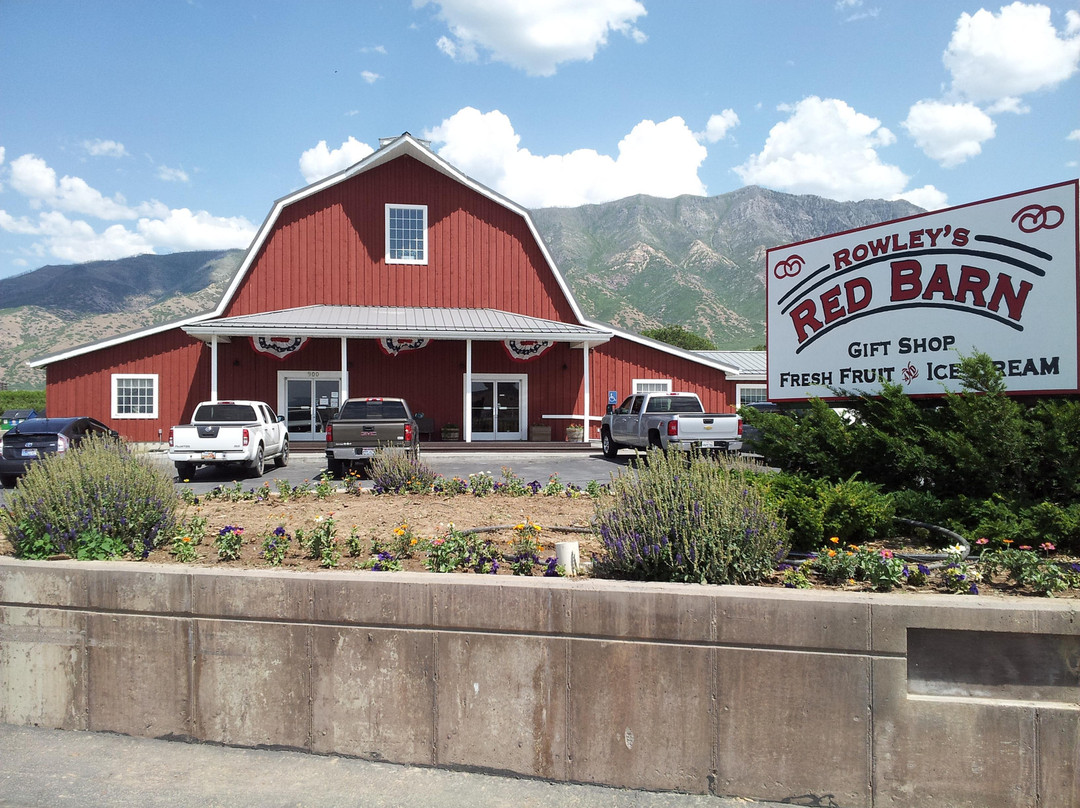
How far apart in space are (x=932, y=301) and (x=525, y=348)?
771 inches

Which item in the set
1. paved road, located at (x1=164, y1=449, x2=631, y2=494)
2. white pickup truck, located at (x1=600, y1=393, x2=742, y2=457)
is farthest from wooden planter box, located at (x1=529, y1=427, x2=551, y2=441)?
white pickup truck, located at (x1=600, y1=393, x2=742, y2=457)

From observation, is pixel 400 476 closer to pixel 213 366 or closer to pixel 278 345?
pixel 278 345

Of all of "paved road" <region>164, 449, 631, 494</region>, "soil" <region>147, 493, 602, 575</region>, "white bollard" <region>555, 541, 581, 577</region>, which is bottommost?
"paved road" <region>164, 449, 631, 494</region>

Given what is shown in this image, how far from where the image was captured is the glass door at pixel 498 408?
27.3m

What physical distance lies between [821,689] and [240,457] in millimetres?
15184

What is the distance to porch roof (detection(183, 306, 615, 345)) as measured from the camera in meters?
23.1

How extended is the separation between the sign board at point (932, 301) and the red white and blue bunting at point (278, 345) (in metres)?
19.0

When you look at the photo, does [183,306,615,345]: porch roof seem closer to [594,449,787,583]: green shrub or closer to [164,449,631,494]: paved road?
[164,449,631,494]: paved road

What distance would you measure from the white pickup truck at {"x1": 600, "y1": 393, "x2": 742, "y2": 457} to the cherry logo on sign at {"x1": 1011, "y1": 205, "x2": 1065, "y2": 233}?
9242mm

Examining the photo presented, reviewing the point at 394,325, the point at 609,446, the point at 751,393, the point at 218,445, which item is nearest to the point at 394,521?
the point at 218,445

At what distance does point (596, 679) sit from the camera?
3943 millimetres

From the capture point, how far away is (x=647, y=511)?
4.78 meters

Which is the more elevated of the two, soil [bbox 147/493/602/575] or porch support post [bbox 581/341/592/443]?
porch support post [bbox 581/341/592/443]

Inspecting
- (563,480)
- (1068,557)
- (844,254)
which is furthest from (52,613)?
(563,480)
